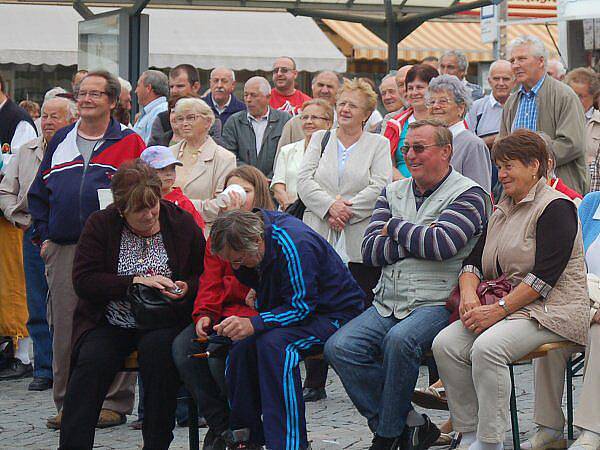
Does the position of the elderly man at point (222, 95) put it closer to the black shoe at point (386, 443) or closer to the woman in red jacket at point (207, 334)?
the woman in red jacket at point (207, 334)

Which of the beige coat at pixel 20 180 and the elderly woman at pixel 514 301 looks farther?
the beige coat at pixel 20 180

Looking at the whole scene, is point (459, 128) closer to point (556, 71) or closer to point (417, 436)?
point (417, 436)

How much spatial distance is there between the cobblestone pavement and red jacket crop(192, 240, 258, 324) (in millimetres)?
830

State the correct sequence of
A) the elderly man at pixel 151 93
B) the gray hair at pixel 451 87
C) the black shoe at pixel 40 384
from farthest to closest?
the elderly man at pixel 151 93
the black shoe at pixel 40 384
the gray hair at pixel 451 87

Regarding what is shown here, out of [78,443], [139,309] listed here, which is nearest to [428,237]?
[139,309]

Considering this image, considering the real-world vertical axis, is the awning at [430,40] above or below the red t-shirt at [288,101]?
above

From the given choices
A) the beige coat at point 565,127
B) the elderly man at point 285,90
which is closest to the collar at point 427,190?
the beige coat at point 565,127

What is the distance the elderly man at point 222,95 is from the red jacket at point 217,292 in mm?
4413

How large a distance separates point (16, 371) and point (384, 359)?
3.89m

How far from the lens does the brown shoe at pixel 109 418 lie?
6.93 m

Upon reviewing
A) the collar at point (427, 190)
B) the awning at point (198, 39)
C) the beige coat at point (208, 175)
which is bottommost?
the collar at point (427, 190)

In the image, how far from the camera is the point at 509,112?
8438 mm

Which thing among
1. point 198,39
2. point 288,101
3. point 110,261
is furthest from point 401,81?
point 198,39

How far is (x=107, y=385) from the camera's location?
6.04m
